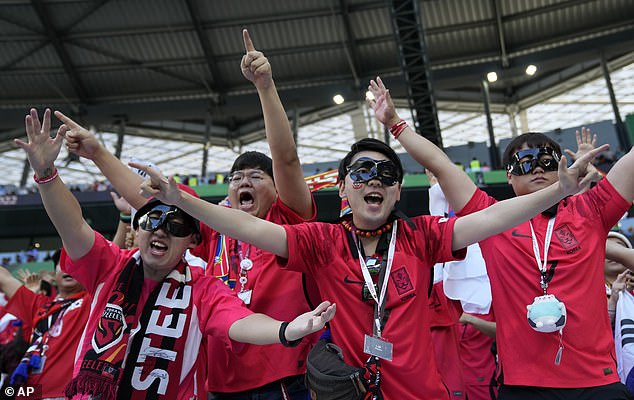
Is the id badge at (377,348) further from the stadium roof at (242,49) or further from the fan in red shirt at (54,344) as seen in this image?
the stadium roof at (242,49)

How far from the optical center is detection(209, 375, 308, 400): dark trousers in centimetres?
236

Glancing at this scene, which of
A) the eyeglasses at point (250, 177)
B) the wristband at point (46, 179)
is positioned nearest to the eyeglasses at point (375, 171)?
the eyeglasses at point (250, 177)

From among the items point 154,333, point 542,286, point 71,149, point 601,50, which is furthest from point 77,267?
point 601,50

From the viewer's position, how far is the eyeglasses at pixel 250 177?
9.46 ft

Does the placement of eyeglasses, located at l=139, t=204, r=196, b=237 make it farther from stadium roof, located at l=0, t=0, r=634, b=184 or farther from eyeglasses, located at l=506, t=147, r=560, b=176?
stadium roof, located at l=0, t=0, r=634, b=184

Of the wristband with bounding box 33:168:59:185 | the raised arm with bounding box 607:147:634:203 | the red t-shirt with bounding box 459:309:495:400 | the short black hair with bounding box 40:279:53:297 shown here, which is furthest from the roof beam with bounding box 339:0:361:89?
the wristband with bounding box 33:168:59:185

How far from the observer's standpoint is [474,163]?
57.1ft

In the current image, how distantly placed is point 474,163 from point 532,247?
15.4m

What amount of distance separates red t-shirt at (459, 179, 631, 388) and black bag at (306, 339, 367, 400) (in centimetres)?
89

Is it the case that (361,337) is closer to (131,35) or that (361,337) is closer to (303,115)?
(131,35)

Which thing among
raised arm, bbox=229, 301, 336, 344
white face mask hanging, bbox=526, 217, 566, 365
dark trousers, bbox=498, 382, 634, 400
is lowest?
dark trousers, bbox=498, 382, 634, 400

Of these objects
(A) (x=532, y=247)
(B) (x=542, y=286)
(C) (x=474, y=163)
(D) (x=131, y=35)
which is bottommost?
(B) (x=542, y=286)

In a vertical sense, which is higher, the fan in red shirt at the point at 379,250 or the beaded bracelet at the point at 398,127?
the beaded bracelet at the point at 398,127

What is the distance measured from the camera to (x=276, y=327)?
2104 millimetres
